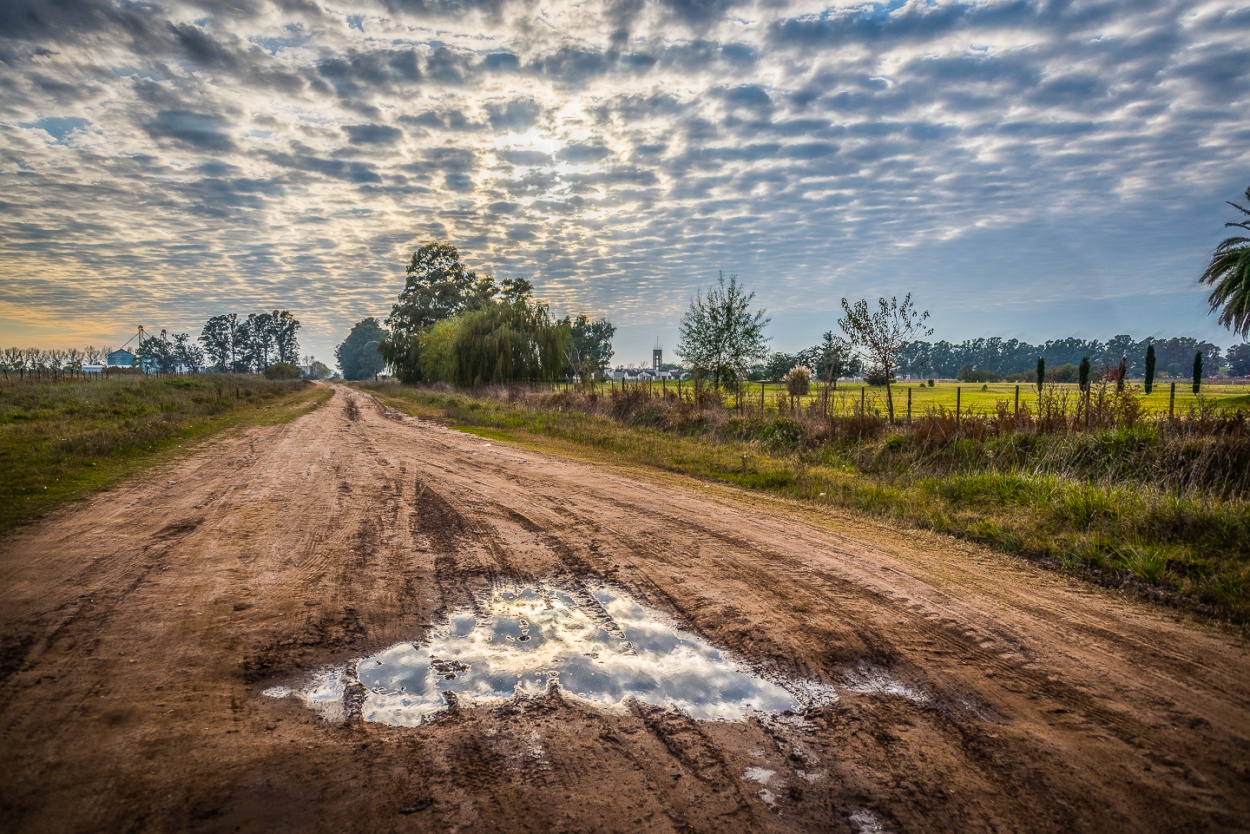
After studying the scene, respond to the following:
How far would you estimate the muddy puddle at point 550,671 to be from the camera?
3.47 metres

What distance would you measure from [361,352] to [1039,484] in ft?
539

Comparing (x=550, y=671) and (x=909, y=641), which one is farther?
(x=909, y=641)

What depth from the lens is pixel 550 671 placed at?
385 centimetres

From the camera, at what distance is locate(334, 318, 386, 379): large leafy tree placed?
15250cm

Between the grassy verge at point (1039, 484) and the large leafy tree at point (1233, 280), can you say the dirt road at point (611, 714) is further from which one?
the large leafy tree at point (1233, 280)

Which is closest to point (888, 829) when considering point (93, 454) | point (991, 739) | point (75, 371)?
point (991, 739)

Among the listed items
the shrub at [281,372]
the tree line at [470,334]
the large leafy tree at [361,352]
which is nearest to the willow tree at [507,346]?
the tree line at [470,334]

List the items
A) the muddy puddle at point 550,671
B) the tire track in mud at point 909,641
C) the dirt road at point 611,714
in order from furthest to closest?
the muddy puddle at point 550,671
the tire track in mud at point 909,641
the dirt road at point 611,714

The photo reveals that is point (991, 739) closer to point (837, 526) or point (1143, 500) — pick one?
point (837, 526)

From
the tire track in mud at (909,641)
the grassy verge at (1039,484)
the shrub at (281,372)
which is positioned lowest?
the tire track in mud at (909,641)

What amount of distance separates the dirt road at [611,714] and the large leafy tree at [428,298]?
60.9m

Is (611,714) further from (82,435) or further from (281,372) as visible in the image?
(281,372)

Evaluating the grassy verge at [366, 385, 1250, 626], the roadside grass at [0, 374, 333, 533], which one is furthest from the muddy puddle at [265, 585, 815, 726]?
the roadside grass at [0, 374, 333, 533]

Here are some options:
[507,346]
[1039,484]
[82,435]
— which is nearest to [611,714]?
[1039,484]
